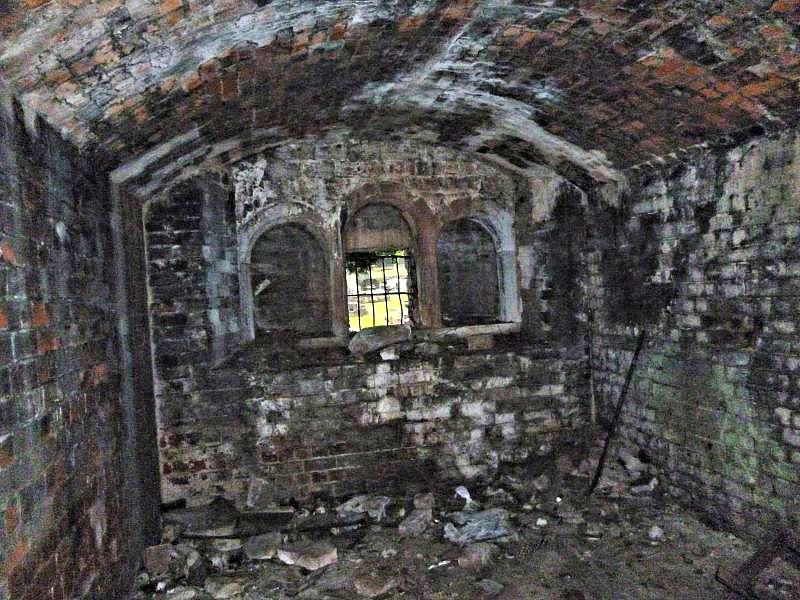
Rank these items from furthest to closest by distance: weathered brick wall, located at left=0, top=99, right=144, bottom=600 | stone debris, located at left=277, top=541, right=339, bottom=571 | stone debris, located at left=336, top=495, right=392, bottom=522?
stone debris, located at left=336, top=495, right=392, bottom=522
stone debris, located at left=277, top=541, right=339, bottom=571
weathered brick wall, located at left=0, top=99, right=144, bottom=600

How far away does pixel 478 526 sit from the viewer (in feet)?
16.3

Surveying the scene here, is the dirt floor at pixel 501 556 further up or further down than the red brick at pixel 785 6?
further down

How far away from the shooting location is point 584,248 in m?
6.23

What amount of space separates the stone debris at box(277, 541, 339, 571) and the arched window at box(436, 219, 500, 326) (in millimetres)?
3155

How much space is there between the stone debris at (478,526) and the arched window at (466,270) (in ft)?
8.08

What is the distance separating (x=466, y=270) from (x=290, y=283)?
2.09 metres

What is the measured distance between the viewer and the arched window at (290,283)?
244 inches

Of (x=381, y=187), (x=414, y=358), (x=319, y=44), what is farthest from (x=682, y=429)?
(x=319, y=44)

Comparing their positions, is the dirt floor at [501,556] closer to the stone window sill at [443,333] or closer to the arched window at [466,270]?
the stone window sill at [443,333]

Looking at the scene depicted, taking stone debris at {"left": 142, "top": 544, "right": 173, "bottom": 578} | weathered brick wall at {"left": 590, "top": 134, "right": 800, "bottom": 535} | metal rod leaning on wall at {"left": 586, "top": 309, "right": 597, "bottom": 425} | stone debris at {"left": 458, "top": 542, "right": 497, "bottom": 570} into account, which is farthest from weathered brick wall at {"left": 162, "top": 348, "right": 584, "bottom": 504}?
stone debris at {"left": 458, "top": 542, "right": 497, "bottom": 570}

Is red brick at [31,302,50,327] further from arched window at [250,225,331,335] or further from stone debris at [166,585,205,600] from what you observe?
arched window at [250,225,331,335]

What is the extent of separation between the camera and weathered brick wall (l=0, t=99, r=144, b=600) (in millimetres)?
2373

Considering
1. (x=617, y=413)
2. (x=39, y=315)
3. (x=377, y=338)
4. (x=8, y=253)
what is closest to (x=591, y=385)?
(x=617, y=413)

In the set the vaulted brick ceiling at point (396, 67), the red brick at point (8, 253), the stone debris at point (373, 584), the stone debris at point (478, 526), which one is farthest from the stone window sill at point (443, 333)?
the red brick at point (8, 253)
